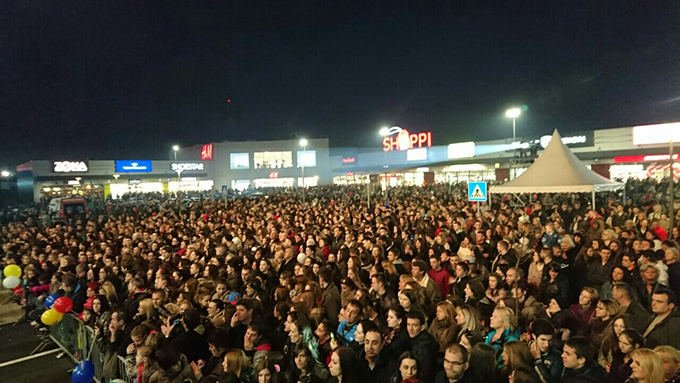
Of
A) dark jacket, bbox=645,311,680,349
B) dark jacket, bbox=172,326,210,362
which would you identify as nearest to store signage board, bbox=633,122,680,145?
dark jacket, bbox=645,311,680,349

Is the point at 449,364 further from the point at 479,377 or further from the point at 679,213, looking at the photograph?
the point at 679,213

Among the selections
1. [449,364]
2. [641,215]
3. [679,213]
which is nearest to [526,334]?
[449,364]

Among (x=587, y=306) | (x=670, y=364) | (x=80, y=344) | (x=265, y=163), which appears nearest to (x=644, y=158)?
(x=587, y=306)

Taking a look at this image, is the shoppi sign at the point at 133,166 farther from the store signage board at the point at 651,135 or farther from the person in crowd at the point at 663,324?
the person in crowd at the point at 663,324

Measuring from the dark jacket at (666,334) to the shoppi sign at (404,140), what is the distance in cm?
3453

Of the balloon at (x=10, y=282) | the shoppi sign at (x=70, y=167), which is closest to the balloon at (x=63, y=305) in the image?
the balloon at (x=10, y=282)

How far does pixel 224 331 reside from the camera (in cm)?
423

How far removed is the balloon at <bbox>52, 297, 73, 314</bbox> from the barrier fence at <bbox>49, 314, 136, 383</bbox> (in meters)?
0.16

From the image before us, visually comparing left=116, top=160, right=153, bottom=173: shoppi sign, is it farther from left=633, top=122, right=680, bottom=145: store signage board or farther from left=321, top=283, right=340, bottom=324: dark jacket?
left=633, top=122, right=680, bottom=145: store signage board

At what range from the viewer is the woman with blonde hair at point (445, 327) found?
3904mm

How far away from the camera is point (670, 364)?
289cm

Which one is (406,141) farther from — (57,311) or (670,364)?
(670,364)

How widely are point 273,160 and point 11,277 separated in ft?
153

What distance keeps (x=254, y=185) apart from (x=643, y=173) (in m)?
43.3
